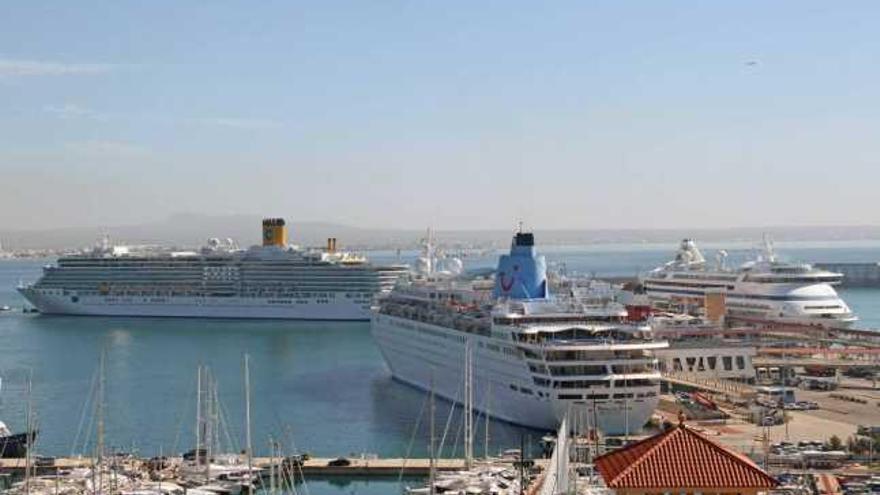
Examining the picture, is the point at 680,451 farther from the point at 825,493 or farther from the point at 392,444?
the point at 392,444

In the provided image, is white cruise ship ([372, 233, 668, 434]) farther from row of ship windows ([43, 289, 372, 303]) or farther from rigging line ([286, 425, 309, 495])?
row of ship windows ([43, 289, 372, 303])

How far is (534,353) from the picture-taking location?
117ft

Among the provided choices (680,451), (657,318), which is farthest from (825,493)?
(657,318)

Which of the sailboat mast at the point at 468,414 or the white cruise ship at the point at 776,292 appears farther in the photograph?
the white cruise ship at the point at 776,292

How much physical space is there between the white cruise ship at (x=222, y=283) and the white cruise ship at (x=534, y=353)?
3696 centimetres

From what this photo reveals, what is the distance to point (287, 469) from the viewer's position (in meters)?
30.3

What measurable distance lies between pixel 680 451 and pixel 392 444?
2419 centimetres

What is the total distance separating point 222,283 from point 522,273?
47394 millimetres

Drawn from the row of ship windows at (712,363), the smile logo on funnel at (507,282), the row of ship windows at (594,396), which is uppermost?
the smile logo on funnel at (507,282)

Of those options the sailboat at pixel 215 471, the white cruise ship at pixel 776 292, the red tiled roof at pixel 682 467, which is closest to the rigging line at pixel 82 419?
the sailboat at pixel 215 471

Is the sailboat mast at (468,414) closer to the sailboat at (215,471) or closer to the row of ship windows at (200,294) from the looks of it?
the sailboat at (215,471)

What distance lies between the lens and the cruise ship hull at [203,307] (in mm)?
82375

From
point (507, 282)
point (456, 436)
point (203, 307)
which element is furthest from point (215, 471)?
point (203, 307)

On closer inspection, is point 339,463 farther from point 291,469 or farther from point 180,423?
point 180,423
